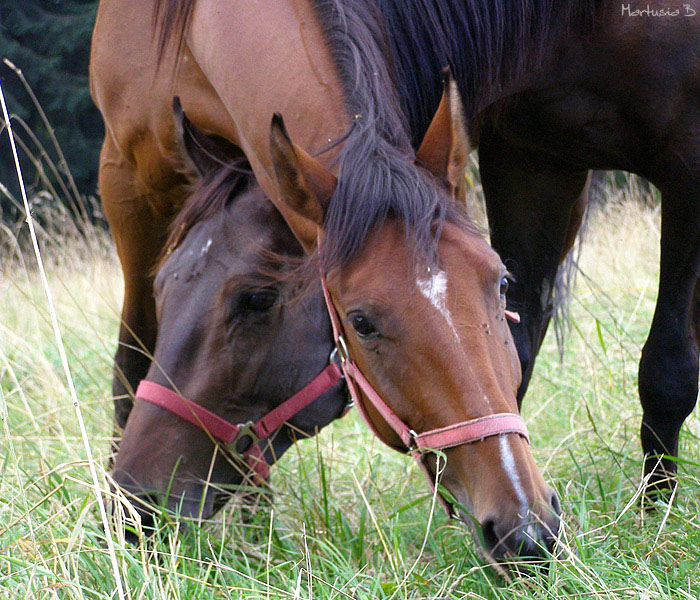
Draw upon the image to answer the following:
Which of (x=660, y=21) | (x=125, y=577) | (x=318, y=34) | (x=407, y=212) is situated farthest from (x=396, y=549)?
(x=660, y=21)

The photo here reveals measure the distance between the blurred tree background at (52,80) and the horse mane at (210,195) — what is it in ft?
8.39

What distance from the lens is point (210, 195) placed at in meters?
2.61

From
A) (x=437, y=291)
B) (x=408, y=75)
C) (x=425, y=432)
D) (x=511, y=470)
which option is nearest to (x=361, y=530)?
(x=425, y=432)

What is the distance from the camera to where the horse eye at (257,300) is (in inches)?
96.3

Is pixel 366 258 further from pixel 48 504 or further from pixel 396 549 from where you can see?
pixel 48 504

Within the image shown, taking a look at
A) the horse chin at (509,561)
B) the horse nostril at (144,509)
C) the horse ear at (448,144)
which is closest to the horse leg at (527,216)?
the horse ear at (448,144)

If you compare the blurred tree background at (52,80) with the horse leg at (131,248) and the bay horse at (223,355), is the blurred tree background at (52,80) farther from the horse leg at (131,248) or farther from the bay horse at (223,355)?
the bay horse at (223,355)

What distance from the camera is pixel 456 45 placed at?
2387 millimetres

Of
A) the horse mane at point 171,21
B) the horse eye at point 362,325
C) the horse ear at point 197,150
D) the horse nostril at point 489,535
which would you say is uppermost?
the horse mane at point 171,21

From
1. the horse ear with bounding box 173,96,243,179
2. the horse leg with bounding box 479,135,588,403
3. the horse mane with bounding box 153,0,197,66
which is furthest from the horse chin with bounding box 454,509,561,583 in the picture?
the horse mane with bounding box 153,0,197,66

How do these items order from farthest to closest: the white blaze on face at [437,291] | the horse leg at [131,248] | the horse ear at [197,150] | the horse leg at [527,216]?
1. the horse leg at [131,248]
2. the horse leg at [527,216]
3. the horse ear at [197,150]
4. the white blaze on face at [437,291]

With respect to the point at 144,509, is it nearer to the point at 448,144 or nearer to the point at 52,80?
the point at 448,144

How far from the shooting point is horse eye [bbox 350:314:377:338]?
5.84 ft

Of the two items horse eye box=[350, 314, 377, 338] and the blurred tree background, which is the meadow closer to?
horse eye box=[350, 314, 377, 338]
